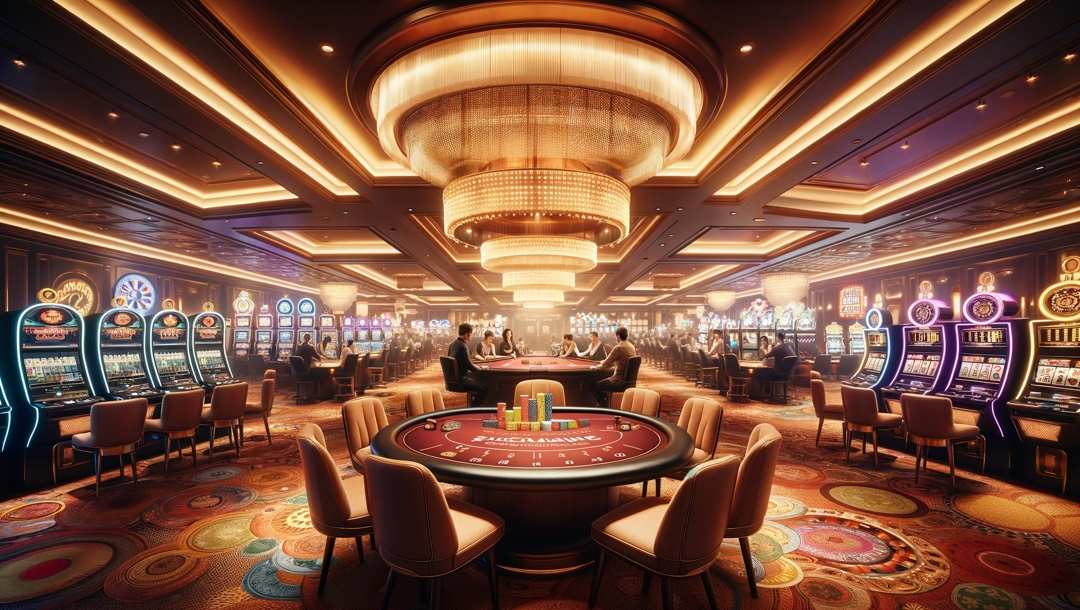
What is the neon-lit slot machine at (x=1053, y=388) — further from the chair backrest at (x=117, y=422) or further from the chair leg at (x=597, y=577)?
the chair backrest at (x=117, y=422)

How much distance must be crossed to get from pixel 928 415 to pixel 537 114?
419cm

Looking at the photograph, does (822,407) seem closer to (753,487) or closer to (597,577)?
(753,487)

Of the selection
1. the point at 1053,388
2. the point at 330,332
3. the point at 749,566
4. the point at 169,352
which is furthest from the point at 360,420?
the point at 330,332

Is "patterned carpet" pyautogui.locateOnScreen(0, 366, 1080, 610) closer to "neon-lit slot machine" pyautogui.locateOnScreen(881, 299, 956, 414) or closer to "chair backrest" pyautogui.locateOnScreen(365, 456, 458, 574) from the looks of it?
"chair backrest" pyautogui.locateOnScreen(365, 456, 458, 574)

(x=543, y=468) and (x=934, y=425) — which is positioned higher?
(x=543, y=468)

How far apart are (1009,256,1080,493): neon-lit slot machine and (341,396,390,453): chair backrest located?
532 cm

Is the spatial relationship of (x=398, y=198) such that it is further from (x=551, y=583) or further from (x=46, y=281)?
(x=46, y=281)

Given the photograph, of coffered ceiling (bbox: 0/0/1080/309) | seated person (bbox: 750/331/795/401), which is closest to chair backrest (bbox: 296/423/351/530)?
coffered ceiling (bbox: 0/0/1080/309)

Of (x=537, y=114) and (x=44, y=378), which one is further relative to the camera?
(x=44, y=378)

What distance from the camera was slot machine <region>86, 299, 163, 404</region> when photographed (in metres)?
4.46

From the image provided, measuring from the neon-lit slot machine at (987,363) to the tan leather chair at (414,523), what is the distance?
5030 mm

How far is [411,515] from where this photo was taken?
71.3 inches

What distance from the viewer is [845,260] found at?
10.4 m

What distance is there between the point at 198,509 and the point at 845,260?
474 inches
